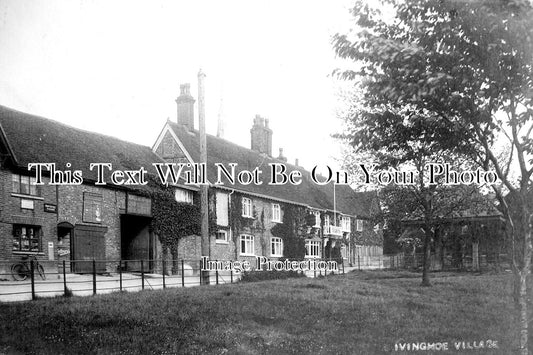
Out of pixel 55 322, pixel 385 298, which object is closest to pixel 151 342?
pixel 55 322

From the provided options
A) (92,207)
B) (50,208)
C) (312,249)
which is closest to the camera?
(50,208)

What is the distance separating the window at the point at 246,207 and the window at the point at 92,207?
10.3m

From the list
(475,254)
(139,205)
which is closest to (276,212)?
(139,205)

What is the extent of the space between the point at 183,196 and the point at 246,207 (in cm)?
537

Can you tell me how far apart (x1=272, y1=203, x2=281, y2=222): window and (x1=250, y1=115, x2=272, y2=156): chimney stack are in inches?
147

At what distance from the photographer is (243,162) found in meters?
32.7

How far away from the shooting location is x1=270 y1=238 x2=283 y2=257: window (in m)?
33.9

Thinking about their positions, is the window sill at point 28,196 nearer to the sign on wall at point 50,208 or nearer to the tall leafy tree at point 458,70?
the sign on wall at point 50,208

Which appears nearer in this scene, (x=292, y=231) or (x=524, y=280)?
(x=524, y=280)

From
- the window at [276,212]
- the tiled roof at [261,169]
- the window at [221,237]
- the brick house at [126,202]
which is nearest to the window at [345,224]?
the tiled roof at [261,169]

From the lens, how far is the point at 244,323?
34.3ft

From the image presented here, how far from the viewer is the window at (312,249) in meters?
A: 37.5

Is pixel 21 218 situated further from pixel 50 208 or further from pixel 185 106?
pixel 185 106

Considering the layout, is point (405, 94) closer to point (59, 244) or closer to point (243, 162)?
point (59, 244)
